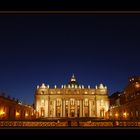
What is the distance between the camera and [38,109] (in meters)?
55.4

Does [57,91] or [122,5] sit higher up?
[57,91]

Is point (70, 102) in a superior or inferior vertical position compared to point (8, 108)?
superior

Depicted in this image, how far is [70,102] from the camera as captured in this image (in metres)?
56.0

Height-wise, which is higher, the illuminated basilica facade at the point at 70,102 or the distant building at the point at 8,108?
the illuminated basilica facade at the point at 70,102

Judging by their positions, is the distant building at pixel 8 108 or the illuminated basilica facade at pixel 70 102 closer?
the distant building at pixel 8 108

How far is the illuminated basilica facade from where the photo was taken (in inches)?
2172

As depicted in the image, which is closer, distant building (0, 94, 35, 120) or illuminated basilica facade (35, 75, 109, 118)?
distant building (0, 94, 35, 120)

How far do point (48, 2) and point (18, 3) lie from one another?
0.97ft

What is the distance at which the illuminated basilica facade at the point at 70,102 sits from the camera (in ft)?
181

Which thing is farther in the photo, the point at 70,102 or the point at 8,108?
the point at 70,102

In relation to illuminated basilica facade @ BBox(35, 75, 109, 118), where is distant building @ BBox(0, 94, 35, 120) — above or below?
below
